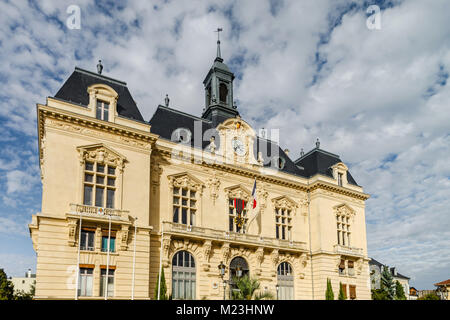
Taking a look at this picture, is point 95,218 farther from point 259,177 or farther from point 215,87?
point 215,87

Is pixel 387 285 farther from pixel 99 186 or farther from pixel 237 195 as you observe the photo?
pixel 99 186

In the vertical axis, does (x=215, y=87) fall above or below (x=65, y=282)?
above

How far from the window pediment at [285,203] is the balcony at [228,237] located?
11.7 ft

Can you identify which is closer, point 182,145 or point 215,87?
point 182,145

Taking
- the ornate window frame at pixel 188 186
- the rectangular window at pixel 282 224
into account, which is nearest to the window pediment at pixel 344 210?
the rectangular window at pixel 282 224

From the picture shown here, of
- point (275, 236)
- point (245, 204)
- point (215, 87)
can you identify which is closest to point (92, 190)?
point (245, 204)

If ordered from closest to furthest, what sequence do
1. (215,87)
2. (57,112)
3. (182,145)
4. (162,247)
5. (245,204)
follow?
(57,112), (162,247), (182,145), (245,204), (215,87)

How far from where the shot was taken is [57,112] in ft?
92.2

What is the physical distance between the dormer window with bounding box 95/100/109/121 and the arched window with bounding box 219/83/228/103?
1654cm

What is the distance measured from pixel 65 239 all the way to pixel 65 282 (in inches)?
108

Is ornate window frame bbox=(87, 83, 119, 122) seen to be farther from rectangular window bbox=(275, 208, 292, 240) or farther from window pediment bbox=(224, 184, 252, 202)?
rectangular window bbox=(275, 208, 292, 240)

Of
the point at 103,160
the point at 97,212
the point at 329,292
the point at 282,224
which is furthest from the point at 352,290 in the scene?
the point at 103,160

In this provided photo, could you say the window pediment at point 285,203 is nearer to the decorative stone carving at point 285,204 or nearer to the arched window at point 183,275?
the decorative stone carving at point 285,204
